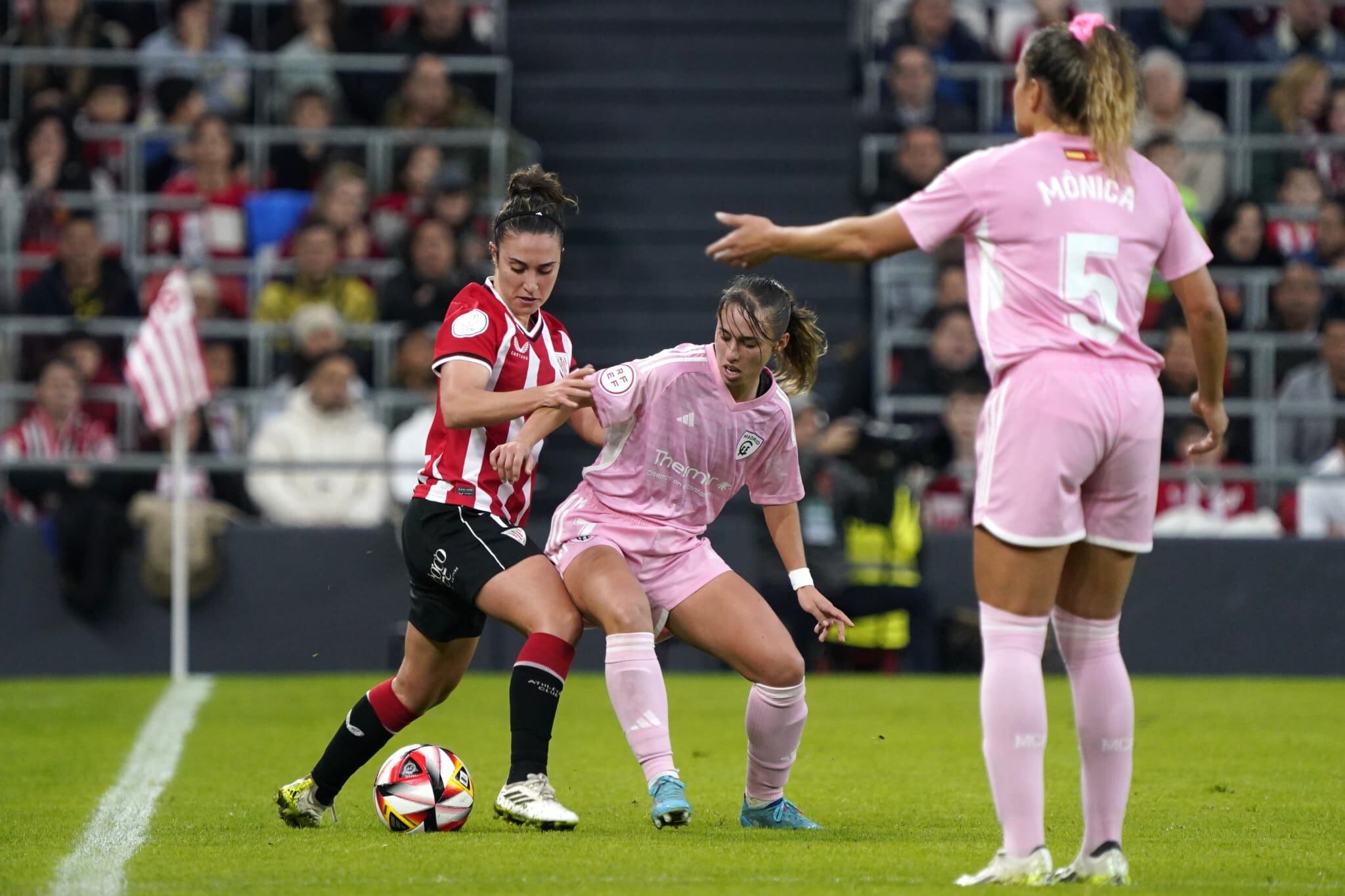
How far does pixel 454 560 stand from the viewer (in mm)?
5770

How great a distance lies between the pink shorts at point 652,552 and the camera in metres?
5.99

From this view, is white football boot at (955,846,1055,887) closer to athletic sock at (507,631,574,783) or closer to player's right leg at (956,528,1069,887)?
player's right leg at (956,528,1069,887)

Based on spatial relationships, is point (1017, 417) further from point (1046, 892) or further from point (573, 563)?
point (573, 563)

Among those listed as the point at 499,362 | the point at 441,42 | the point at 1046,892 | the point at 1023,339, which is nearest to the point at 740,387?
the point at 499,362

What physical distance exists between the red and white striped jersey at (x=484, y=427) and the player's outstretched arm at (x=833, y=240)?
1.43 metres

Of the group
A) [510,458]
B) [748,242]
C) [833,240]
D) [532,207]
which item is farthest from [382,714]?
[833,240]

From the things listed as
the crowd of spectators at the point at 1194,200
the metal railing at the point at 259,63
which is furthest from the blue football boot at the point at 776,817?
the metal railing at the point at 259,63

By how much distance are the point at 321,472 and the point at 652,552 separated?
680 centimetres

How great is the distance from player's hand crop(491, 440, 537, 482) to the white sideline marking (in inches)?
58.0

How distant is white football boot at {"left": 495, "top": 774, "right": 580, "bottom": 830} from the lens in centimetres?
566

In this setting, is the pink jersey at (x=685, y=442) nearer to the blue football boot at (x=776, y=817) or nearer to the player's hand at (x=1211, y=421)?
the blue football boot at (x=776, y=817)

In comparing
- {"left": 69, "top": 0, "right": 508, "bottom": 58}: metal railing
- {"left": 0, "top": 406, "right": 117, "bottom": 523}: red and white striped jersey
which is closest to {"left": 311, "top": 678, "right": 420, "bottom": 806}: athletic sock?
{"left": 0, "top": 406, "right": 117, "bottom": 523}: red and white striped jersey

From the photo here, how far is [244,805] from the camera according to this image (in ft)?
21.7

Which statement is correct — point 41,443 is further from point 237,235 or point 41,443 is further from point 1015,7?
point 1015,7
